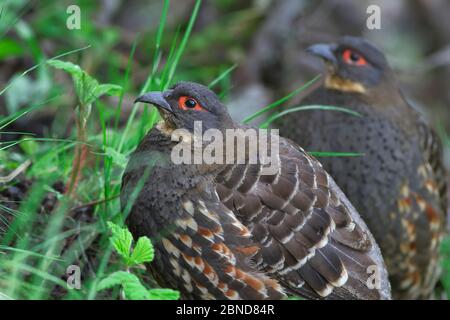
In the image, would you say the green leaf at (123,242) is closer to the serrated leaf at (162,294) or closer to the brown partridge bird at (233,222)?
the serrated leaf at (162,294)

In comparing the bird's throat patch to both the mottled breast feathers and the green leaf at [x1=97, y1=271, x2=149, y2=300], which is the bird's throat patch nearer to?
the mottled breast feathers

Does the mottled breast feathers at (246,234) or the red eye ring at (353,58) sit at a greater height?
the red eye ring at (353,58)

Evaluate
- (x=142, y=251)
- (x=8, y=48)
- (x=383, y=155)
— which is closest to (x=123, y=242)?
(x=142, y=251)

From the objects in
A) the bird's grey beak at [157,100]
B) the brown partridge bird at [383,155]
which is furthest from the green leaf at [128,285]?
the brown partridge bird at [383,155]

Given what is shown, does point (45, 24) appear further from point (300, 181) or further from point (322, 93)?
point (300, 181)

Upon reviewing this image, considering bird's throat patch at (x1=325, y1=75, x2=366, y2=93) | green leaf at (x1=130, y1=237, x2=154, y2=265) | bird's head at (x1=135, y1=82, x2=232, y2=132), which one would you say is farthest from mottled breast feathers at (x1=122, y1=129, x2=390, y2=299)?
bird's throat patch at (x1=325, y1=75, x2=366, y2=93)

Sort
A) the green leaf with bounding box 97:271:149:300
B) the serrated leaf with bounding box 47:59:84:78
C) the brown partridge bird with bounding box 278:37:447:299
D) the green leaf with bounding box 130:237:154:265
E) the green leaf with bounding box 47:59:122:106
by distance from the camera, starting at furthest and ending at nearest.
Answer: the brown partridge bird with bounding box 278:37:447:299
the green leaf with bounding box 47:59:122:106
the serrated leaf with bounding box 47:59:84:78
the green leaf with bounding box 130:237:154:265
the green leaf with bounding box 97:271:149:300

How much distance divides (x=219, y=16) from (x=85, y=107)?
5692 mm

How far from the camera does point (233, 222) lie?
14.4 feet

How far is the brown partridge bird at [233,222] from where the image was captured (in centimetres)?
436

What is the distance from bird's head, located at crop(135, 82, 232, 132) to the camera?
465 centimetres

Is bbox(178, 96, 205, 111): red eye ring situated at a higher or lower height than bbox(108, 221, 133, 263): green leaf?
higher

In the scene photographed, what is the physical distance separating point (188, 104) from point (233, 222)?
2.51 feet
